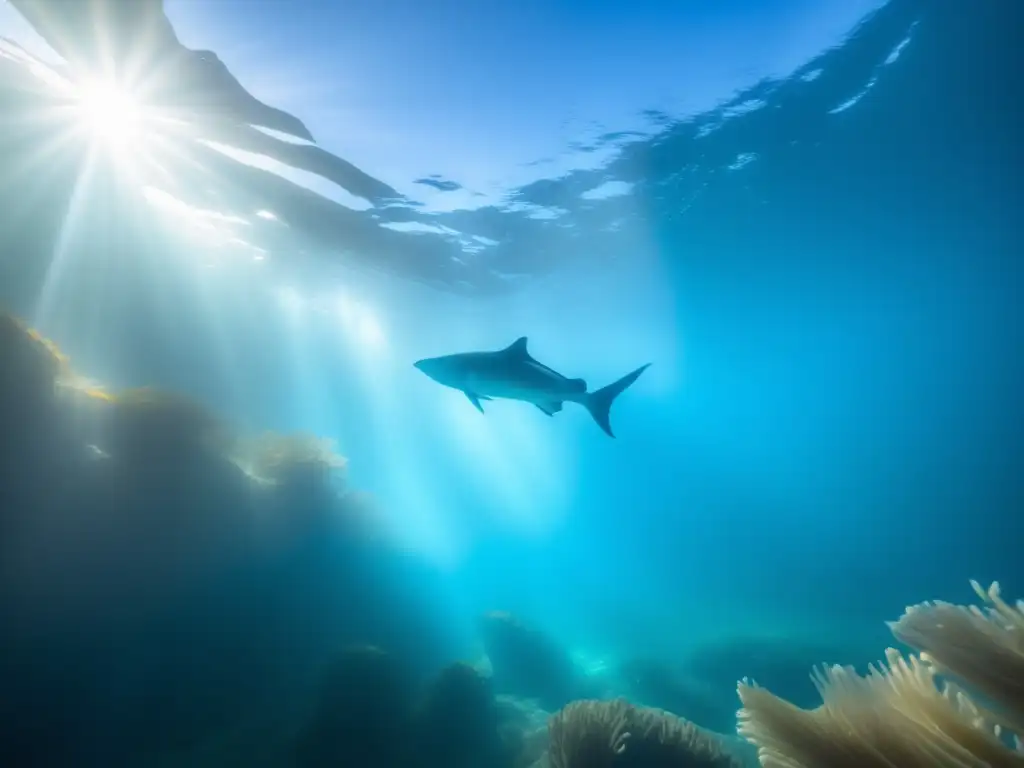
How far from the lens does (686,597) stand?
4412 cm

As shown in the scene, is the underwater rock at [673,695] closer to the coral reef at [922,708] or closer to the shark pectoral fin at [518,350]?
the shark pectoral fin at [518,350]

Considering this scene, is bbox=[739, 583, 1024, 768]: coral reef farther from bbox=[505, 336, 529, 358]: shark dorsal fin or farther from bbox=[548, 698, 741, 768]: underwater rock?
bbox=[505, 336, 529, 358]: shark dorsal fin

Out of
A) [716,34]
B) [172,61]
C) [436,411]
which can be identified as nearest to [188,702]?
[172,61]

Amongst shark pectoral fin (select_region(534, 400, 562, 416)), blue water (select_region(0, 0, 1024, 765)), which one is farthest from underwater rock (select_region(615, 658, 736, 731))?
shark pectoral fin (select_region(534, 400, 562, 416))

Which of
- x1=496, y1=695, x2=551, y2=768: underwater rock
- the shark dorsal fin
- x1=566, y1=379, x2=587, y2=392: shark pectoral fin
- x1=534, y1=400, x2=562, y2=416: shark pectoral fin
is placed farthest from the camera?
x1=496, y1=695, x2=551, y2=768: underwater rock

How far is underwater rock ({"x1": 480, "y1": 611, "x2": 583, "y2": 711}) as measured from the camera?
17.1m

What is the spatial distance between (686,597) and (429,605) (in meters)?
37.3

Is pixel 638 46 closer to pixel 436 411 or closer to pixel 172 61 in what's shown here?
pixel 172 61

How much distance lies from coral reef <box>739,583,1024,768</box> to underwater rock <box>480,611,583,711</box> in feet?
55.0

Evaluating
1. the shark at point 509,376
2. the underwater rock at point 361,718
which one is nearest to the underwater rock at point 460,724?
the underwater rock at point 361,718

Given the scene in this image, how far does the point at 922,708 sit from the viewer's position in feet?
6.08

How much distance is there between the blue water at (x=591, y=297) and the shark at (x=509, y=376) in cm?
713

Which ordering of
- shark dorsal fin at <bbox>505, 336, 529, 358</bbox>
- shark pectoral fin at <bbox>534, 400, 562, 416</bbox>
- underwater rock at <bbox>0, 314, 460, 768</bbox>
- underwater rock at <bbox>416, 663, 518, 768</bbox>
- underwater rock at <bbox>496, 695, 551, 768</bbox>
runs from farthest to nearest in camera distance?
underwater rock at <bbox>496, 695, 551, 768</bbox>, underwater rock at <bbox>416, 663, 518, 768</bbox>, underwater rock at <bbox>0, 314, 460, 768</bbox>, shark pectoral fin at <bbox>534, 400, 562, 416</bbox>, shark dorsal fin at <bbox>505, 336, 529, 358</bbox>

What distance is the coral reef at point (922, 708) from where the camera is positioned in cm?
170
